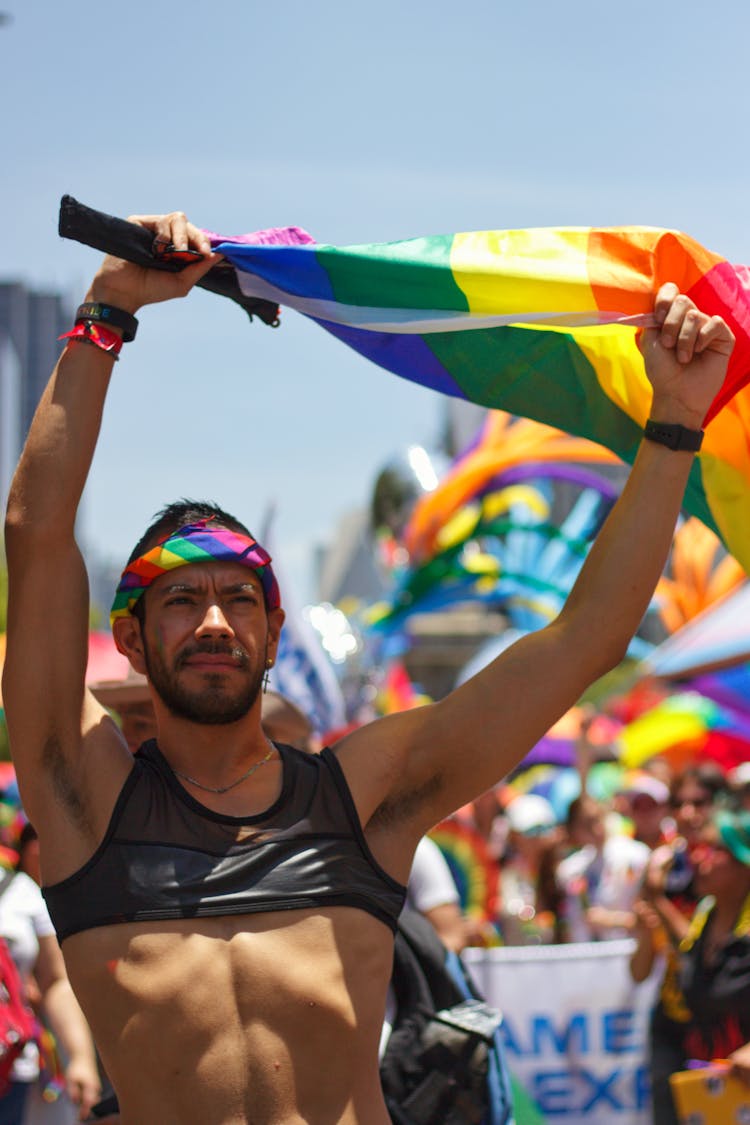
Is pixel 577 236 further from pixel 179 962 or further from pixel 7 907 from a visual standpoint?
pixel 7 907

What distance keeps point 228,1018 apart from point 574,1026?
5111 millimetres

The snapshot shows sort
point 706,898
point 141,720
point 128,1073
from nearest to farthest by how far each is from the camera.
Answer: point 128,1073, point 141,720, point 706,898

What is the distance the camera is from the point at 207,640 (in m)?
2.80

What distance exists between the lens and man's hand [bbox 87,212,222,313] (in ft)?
9.61

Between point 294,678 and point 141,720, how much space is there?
445cm

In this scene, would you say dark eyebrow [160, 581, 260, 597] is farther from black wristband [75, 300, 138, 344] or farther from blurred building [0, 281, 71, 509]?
blurred building [0, 281, 71, 509]

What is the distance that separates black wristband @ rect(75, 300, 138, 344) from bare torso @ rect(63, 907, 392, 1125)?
1048 millimetres

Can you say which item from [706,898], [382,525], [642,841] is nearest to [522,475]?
[382,525]

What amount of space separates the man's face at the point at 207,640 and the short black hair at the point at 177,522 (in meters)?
0.11

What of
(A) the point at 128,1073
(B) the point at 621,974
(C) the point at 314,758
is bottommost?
(B) the point at 621,974

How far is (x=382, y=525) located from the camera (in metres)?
21.8

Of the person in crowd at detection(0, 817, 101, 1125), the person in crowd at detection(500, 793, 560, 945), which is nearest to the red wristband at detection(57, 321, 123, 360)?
the person in crowd at detection(0, 817, 101, 1125)

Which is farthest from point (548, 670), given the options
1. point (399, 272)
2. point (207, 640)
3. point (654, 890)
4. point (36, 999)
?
point (654, 890)

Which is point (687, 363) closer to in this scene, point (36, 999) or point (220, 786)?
point (220, 786)
